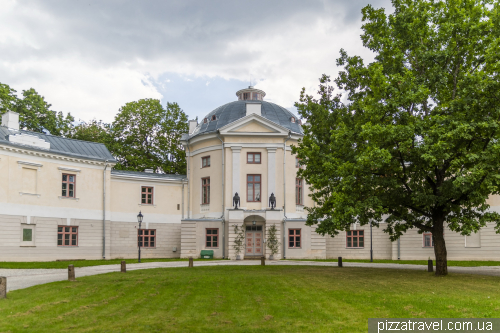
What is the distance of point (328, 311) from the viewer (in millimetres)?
10766

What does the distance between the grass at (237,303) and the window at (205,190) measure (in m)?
19.0

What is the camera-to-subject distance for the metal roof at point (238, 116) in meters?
37.6

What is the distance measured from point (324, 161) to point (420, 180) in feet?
13.1

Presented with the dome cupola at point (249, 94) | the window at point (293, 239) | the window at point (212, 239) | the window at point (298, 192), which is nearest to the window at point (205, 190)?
the window at point (212, 239)

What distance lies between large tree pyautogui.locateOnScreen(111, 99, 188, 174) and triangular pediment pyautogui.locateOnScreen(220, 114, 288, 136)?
37.8ft

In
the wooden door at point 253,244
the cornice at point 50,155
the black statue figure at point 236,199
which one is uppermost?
the cornice at point 50,155

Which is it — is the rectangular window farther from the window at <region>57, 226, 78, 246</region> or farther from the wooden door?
the wooden door

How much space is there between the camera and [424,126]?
16812 millimetres

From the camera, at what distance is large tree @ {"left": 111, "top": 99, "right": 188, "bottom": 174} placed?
44.5 metres

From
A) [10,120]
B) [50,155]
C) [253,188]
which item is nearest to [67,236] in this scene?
[50,155]

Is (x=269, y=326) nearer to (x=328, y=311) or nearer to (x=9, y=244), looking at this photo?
(x=328, y=311)

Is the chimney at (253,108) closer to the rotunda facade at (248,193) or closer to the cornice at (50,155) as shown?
the rotunda facade at (248,193)

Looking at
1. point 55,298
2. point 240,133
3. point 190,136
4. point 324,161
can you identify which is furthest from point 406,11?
point 190,136

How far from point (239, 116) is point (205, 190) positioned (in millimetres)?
6441
